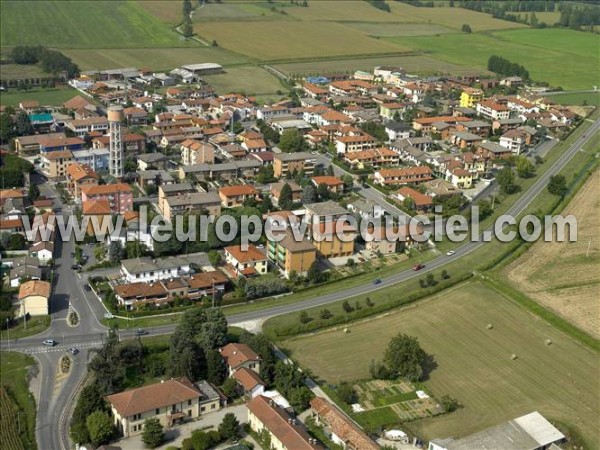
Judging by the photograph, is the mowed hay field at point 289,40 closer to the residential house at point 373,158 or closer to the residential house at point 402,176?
the residential house at point 373,158

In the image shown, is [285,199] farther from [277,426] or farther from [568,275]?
[277,426]

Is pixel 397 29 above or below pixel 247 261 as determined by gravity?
above

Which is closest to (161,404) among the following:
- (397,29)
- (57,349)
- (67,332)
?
(57,349)

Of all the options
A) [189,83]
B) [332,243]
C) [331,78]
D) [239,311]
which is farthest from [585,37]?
[239,311]

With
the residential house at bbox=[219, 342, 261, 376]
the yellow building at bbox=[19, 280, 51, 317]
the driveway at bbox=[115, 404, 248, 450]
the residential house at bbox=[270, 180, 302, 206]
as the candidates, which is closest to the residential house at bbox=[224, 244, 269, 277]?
the residential house at bbox=[219, 342, 261, 376]

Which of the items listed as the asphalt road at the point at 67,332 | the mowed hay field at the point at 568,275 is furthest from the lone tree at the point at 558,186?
the asphalt road at the point at 67,332
